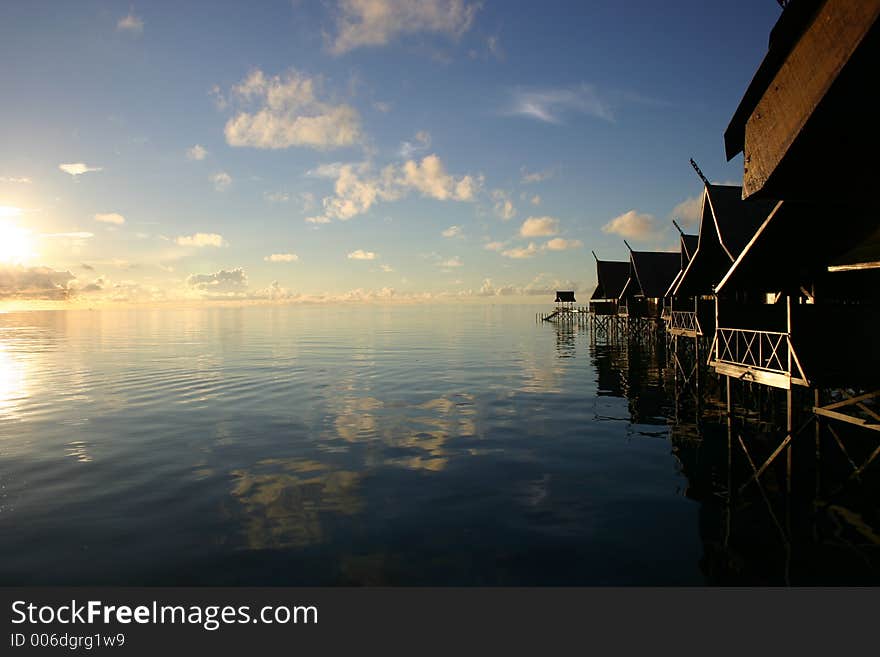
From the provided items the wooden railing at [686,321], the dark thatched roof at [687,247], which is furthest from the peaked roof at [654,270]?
the wooden railing at [686,321]

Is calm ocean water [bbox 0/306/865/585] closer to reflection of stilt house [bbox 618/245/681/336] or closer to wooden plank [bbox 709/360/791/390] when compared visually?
wooden plank [bbox 709/360/791/390]

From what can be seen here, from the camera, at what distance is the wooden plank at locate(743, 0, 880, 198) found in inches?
145

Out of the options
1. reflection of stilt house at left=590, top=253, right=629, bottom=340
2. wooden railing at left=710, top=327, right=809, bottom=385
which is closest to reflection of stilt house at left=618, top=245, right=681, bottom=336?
reflection of stilt house at left=590, top=253, right=629, bottom=340

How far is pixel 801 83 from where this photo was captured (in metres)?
4.21

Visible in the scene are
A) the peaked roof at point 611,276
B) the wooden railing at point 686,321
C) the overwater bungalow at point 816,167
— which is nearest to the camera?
the overwater bungalow at point 816,167

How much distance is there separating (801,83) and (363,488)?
9.66 metres

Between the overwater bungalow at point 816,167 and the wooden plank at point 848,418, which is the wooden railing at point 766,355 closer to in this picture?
the overwater bungalow at point 816,167

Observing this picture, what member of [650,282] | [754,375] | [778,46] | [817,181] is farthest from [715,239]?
[650,282]

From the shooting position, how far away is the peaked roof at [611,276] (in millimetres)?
49188

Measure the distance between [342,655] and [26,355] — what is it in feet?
164

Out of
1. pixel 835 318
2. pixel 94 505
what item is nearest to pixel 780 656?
pixel 835 318

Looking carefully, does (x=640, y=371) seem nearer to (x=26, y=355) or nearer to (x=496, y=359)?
(x=496, y=359)

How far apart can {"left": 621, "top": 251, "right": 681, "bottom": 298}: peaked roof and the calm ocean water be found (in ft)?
52.6

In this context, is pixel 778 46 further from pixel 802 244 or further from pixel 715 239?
pixel 715 239
